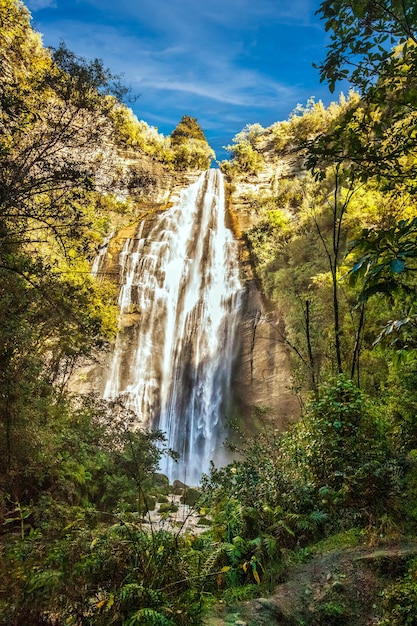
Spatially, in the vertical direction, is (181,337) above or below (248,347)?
above

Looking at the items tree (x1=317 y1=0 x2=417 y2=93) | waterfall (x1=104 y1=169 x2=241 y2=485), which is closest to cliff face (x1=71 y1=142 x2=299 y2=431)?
waterfall (x1=104 y1=169 x2=241 y2=485)

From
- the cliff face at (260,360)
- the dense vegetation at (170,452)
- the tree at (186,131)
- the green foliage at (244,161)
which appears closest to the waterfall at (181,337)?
the cliff face at (260,360)

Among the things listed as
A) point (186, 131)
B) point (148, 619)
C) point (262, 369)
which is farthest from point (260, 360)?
point (186, 131)

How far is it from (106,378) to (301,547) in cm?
1611

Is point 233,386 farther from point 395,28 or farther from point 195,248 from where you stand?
point 395,28

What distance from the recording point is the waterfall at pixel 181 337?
58.1 ft

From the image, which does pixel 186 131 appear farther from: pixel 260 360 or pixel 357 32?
pixel 357 32

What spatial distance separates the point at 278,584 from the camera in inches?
140

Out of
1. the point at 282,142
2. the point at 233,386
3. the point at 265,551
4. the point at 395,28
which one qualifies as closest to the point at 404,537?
the point at 265,551

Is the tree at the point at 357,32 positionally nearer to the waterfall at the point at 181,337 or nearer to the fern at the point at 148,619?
the fern at the point at 148,619

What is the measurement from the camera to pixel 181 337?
20.2 m

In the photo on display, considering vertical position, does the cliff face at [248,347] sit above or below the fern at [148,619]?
above

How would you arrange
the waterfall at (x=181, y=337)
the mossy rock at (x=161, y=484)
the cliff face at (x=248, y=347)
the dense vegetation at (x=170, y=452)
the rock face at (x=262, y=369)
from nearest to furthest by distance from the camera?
1. the dense vegetation at (x=170, y=452)
2. the mossy rock at (x=161, y=484)
3. the rock face at (x=262, y=369)
4. the cliff face at (x=248, y=347)
5. the waterfall at (x=181, y=337)

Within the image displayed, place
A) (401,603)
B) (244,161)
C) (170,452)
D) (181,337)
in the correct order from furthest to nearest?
(244,161), (181,337), (170,452), (401,603)
